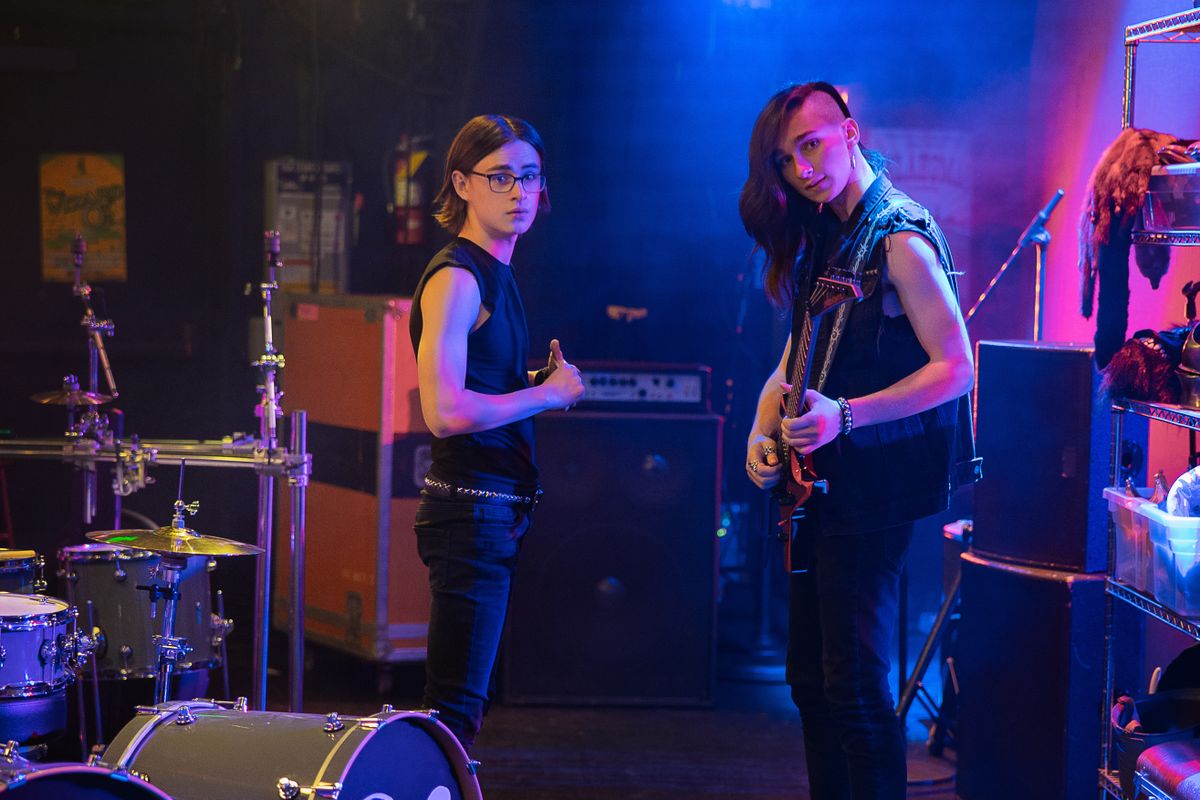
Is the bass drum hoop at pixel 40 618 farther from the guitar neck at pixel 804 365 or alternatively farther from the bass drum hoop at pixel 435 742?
the guitar neck at pixel 804 365

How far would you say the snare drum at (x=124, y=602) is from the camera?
329 centimetres

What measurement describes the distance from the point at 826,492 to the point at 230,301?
3.97m

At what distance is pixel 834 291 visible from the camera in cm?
229

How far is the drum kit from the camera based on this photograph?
214cm

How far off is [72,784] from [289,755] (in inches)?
17.0

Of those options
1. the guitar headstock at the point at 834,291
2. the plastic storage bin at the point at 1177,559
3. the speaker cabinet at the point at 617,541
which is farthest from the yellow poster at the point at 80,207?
the plastic storage bin at the point at 1177,559

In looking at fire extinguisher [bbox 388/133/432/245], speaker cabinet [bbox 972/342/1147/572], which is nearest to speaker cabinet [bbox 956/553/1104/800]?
speaker cabinet [bbox 972/342/1147/572]

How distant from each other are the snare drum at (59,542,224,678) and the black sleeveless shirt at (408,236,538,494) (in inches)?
45.1

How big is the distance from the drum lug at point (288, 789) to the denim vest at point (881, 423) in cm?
99

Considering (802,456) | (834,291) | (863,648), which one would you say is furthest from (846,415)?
(863,648)

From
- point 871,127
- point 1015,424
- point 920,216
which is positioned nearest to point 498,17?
point 871,127

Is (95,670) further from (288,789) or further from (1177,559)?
(1177,559)

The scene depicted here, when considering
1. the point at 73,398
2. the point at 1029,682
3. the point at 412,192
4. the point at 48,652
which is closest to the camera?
the point at 48,652

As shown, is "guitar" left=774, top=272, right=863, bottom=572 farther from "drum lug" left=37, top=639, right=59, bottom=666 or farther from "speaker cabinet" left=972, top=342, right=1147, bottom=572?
"drum lug" left=37, top=639, right=59, bottom=666
